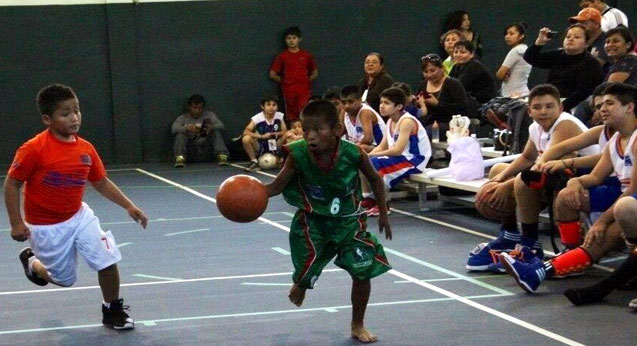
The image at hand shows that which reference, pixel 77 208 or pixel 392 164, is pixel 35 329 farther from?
pixel 392 164

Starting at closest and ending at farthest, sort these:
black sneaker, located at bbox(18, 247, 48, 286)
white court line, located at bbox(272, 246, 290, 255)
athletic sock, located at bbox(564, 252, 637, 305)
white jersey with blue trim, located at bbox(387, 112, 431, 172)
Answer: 1. athletic sock, located at bbox(564, 252, 637, 305)
2. black sneaker, located at bbox(18, 247, 48, 286)
3. white court line, located at bbox(272, 246, 290, 255)
4. white jersey with blue trim, located at bbox(387, 112, 431, 172)

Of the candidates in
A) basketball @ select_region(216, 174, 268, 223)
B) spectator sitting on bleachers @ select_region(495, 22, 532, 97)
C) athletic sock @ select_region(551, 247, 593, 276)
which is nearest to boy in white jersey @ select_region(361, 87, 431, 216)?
spectator sitting on bleachers @ select_region(495, 22, 532, 97)

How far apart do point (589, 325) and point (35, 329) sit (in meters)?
2.95

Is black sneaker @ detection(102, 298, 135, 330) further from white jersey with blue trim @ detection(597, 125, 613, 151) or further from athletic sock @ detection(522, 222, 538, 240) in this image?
white jersey with blue trim @ detection(597, 125, 613, 151)

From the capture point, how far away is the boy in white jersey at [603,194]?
665cm

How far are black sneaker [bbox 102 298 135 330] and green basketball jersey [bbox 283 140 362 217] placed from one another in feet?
3.74

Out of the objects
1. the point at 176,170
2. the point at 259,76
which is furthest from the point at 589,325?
the point at 259,76

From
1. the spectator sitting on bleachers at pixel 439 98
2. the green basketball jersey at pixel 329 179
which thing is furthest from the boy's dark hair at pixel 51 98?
the spectator sitting on bleachers at pixel 439 98

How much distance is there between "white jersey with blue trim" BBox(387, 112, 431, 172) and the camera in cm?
1066

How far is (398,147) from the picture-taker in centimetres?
1054

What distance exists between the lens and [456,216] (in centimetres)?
1020

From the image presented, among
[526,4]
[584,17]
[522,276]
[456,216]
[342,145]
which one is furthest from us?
[526,4]

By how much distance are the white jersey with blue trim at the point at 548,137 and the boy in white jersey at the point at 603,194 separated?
56cm

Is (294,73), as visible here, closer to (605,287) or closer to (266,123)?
(266,123)
